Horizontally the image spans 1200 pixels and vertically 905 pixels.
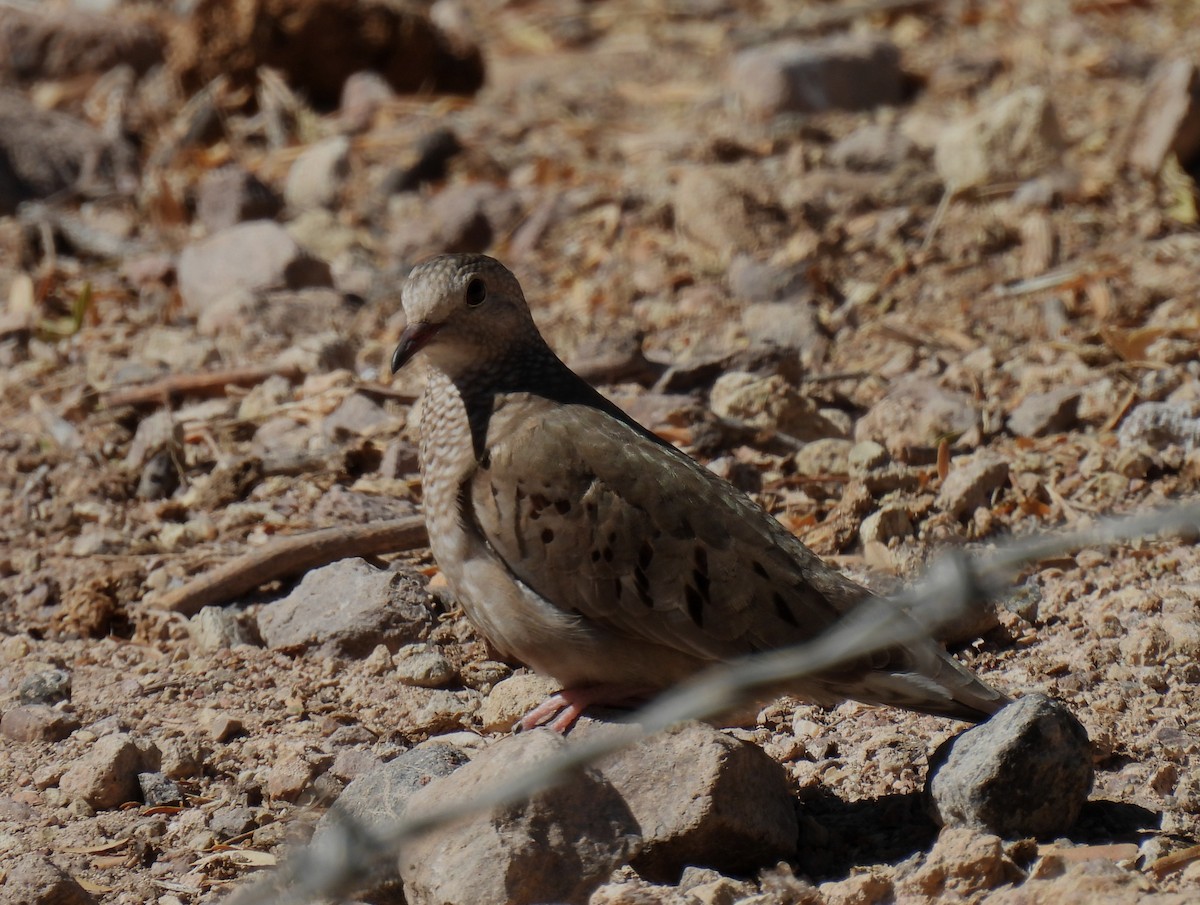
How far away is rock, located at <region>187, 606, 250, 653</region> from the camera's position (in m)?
4.91

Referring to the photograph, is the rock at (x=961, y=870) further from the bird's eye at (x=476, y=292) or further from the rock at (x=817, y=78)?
the rock at (x=817, y=78)

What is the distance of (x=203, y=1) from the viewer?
32.5 ft

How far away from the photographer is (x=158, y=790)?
4074 millimetres

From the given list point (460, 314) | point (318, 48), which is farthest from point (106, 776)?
point (318, 48)

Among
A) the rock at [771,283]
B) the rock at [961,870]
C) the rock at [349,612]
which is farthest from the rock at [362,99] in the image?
the rock at [961,870]

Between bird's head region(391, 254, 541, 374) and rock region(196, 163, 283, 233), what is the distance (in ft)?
13.8

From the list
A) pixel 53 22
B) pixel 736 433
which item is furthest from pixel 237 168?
pixel 736 433

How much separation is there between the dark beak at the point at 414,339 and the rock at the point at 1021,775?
1.75m

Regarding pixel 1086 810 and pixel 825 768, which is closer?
pixel 1086 810

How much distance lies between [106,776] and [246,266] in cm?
395

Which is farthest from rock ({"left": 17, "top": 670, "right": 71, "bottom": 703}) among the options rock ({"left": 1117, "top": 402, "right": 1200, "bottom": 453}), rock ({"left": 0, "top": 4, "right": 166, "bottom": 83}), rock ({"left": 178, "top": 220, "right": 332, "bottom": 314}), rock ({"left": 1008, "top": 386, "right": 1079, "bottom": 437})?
rock ({"left": 0, "top": 4, "right": 166, "bottom": 83})

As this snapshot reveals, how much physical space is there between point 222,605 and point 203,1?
585cm

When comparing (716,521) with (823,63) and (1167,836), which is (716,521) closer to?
(1167,836)

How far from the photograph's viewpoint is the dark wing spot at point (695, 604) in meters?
3.90
